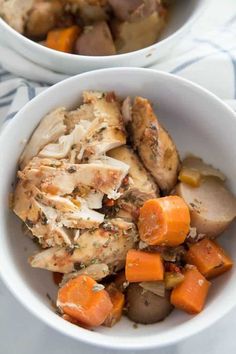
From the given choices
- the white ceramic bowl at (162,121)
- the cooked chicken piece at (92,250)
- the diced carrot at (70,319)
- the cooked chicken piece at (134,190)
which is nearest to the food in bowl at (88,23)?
the white ceramic bowl at (162,121)

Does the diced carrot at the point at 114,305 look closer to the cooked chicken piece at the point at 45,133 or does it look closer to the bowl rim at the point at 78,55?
the cooked chicken piece at the point at 45,133

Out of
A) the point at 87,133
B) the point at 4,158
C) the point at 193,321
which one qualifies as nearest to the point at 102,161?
the point at 87,133

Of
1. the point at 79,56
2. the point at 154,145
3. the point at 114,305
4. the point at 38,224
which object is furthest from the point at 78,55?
Answer: the point at 114,305

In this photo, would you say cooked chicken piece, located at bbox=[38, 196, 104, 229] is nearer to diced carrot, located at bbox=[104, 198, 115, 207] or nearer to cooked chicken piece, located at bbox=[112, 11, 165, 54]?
diced carrot, located at bbox=[104, 198, 115, 207]

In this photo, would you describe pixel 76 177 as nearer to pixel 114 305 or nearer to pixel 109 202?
pixel 109 202

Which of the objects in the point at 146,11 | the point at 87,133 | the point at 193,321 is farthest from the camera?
the point at 146,11

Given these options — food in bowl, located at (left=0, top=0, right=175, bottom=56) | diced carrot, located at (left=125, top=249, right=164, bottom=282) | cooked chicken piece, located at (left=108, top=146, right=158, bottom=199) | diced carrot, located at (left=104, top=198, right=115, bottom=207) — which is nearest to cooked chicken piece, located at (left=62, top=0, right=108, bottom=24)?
food in bowl, located at (left=0, top=0, right=175, bottom=56)

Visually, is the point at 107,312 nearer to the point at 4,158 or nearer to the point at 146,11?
the point at 4,158
